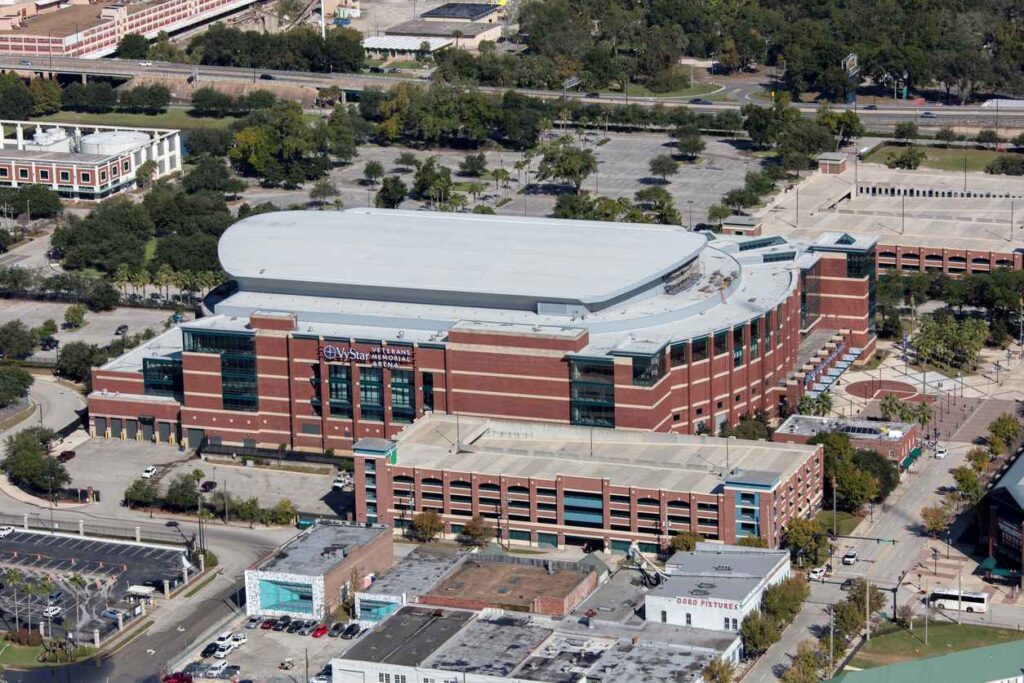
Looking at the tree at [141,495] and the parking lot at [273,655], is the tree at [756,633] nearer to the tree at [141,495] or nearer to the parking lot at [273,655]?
the parking lot at [273,655]

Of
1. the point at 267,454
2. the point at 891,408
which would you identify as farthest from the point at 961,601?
the point at 267,454

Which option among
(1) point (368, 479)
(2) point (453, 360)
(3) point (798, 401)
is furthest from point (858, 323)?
(1) point (368, 479)

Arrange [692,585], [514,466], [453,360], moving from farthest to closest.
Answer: [453,360], [514,466], [692,585]

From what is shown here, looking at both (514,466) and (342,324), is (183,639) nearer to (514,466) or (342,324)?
(514,466)

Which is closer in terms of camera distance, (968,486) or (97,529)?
(968,486)

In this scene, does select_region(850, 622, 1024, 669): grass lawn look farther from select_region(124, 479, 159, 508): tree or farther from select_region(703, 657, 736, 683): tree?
select_region(124, 479, 159, 508): tree

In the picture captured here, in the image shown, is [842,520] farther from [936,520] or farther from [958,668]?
[958,668]
